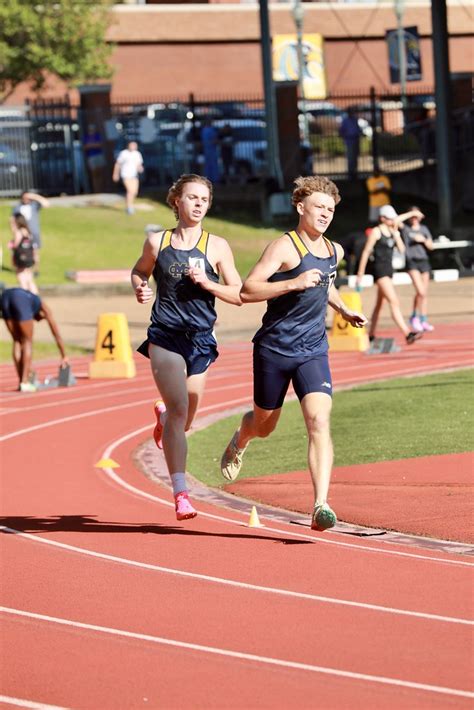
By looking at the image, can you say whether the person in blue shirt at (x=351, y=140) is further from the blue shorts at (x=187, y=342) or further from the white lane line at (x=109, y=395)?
the blue shorts at (x=187, y=342)

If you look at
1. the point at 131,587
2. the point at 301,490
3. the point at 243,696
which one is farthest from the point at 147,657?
the point at 301,490

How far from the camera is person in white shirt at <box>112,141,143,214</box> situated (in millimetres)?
39375

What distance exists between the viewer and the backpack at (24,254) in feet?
80.9

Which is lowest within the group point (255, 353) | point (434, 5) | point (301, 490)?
point (301, 490)

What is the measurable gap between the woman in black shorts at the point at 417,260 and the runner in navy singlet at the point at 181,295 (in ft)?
45.4

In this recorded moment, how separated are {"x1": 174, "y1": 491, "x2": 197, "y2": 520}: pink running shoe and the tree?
4807 centimetres

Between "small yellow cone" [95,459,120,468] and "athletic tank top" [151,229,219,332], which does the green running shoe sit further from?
"small yellow cone" [95,459,120,468]

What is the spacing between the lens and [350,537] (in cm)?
1000

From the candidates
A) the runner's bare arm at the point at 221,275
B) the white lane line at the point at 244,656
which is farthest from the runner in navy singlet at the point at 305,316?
the white lane line at the point at 244,656

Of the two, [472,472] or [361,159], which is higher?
[361,159]

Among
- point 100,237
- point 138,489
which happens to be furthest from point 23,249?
point 138,489

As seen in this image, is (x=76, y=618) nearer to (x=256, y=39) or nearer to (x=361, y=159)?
(x=361, y=159)

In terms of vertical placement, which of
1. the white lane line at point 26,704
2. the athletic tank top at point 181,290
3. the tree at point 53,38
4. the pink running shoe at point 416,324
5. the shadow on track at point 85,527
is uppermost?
the tree at point 53,38

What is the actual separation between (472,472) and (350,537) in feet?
7.43
